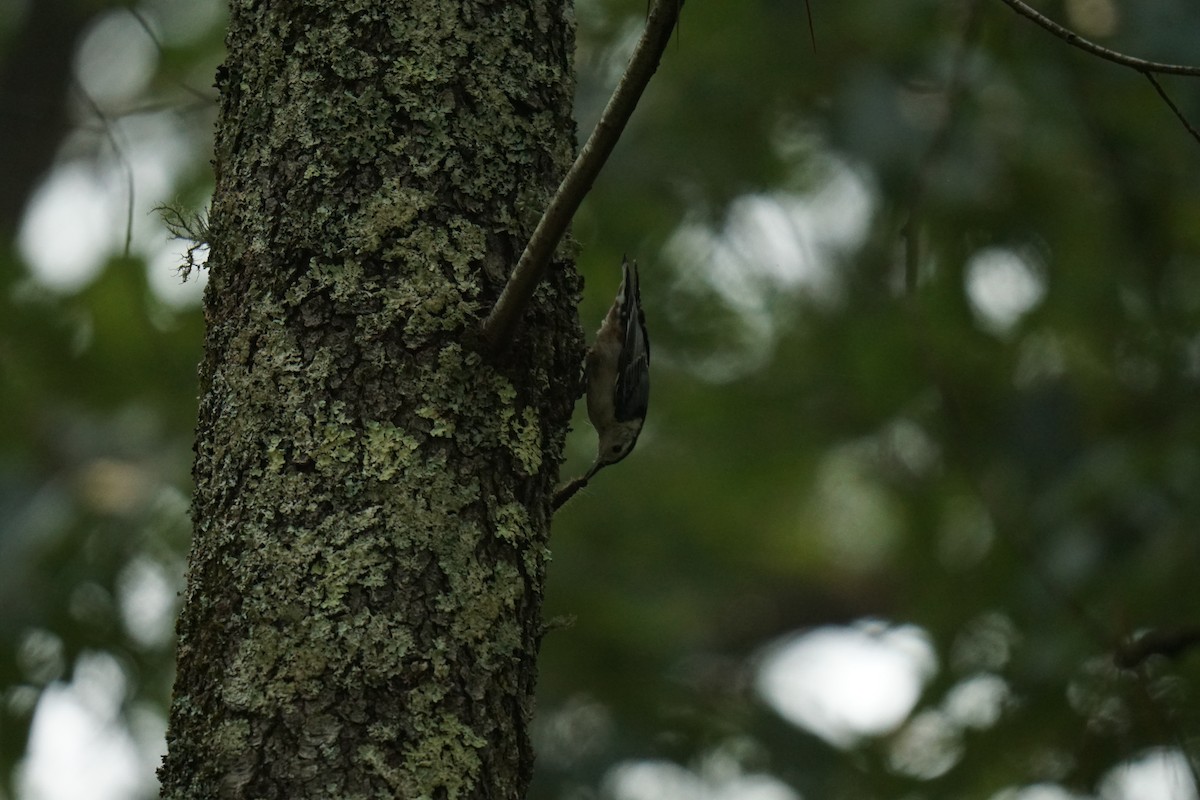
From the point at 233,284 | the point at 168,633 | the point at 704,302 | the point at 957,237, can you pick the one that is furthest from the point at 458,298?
the point at 704,302

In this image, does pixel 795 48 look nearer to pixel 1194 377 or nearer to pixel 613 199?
pixel 613 199

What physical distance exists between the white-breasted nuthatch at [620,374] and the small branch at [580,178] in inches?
60.5

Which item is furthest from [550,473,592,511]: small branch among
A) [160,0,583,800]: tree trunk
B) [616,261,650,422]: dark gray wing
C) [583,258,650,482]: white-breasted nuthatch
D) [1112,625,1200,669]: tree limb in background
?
[1112,625,1200,669]: tree limb in background

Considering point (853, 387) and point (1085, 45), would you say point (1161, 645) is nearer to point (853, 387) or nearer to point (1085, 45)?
point (1085, 45)

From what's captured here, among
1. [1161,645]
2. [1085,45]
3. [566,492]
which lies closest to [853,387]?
[1161,645]

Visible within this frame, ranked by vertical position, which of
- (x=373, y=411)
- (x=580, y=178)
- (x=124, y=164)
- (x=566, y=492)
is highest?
(x=124, y=164)

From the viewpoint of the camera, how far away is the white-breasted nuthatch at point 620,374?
137 inches

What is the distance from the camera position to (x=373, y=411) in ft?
5.70

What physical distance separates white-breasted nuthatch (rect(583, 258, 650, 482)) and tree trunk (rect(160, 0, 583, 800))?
1411 millimetres

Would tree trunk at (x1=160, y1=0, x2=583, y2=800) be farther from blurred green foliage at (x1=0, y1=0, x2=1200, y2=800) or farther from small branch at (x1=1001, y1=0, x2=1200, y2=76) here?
blurred green foliage at (x1=0, y1=0, x2=1200, y2=800)

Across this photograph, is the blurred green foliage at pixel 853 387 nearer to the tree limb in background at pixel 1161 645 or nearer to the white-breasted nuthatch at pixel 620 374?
the tree limb in background at pixel 1161 645

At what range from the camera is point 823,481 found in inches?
278

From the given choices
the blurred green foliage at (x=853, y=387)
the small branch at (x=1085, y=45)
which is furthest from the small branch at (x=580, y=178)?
the blurred green foliage at (x=853, y=387)

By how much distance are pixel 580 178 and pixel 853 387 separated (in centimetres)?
390
